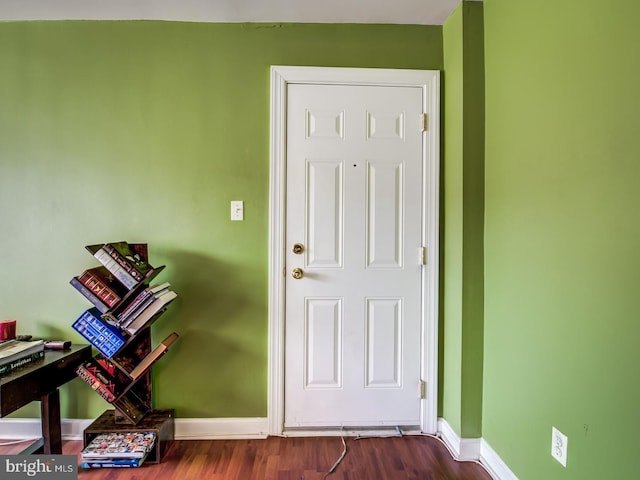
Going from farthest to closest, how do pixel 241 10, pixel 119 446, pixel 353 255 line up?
pixel 353 255 < pixel 241 10 < pixel 119 446

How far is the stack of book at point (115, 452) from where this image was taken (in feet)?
5.00

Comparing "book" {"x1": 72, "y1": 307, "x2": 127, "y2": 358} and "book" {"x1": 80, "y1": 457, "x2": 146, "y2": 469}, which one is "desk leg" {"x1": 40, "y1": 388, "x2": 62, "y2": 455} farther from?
"book" {"x1": 72, "y1": 307, "x2": 127, "y2": 358}

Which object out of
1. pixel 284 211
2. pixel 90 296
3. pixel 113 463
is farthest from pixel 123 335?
pixel 284 211

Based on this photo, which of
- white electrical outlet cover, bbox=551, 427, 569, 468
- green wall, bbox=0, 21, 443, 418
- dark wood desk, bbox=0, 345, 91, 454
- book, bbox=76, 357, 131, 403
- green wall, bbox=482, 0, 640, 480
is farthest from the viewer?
green wall, bbox=0, 21, 443, 418

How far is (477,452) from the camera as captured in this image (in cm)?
163

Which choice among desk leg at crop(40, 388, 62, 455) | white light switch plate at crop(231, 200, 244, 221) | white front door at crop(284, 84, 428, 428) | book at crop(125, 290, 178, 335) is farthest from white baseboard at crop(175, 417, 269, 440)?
white light switch plate at crop(231, 200, 244, 221)

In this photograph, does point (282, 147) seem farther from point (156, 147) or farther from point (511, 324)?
point (511, 324)

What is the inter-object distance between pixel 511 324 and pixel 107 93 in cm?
232

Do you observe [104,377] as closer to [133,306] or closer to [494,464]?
[133,306]

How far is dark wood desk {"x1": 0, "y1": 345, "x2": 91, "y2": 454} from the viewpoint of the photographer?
1.33 meters

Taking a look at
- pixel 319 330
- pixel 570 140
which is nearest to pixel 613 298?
pixel 570 140

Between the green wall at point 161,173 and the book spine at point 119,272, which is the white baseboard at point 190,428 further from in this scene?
the book spine at point 119,272

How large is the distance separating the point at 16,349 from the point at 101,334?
1.20 ft

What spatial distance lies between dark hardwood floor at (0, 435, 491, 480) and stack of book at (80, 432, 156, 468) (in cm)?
3
